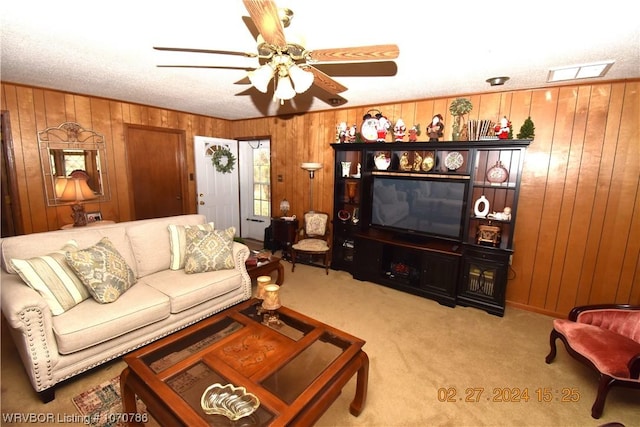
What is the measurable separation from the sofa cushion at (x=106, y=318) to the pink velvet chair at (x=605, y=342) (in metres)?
2.96

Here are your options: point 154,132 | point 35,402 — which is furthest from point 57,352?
point 154,132

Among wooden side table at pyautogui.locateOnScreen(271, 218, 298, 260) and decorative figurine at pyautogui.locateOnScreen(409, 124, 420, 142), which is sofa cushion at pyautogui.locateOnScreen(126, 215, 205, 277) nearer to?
wooden side table at pyautogui.locateOnScreen(271, 218, 298, 260)

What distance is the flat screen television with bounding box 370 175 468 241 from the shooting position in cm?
318

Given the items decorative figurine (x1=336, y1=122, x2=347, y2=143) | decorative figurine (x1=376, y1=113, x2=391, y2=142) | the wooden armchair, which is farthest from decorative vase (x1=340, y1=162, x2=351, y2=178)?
the wooden armchair

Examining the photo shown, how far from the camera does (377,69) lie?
8.07 feet

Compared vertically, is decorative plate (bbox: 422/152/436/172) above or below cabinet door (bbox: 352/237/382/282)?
above

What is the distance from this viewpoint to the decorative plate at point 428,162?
330 centimetres

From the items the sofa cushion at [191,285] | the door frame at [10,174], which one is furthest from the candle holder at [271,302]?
the door frame at [10,174]

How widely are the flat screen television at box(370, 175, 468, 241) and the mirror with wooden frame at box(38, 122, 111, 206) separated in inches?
140

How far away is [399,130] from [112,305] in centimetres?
326

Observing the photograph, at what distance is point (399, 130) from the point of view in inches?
136

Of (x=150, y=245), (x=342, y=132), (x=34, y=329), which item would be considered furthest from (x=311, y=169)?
(x=34, y=329)

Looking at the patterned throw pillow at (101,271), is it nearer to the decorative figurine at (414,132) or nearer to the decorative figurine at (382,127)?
the decorative figurine at (382,127)

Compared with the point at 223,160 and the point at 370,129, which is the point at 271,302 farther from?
the point at 223,160
